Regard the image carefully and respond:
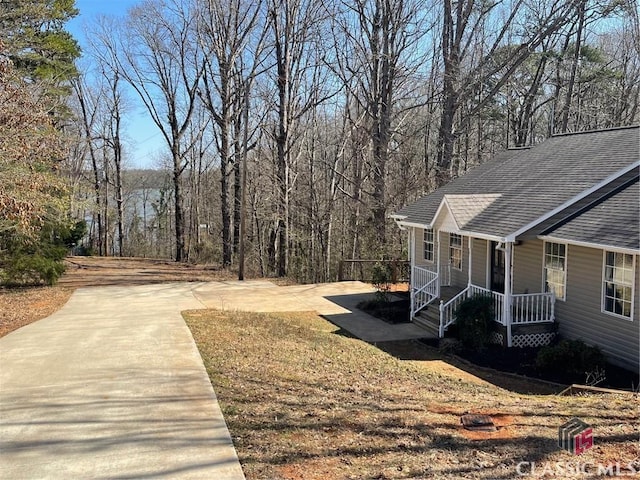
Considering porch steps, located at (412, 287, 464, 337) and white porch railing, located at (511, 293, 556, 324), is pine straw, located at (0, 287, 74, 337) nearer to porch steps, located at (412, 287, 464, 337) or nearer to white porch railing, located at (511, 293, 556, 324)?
porch steps, located at (412, 287, 464, 337)

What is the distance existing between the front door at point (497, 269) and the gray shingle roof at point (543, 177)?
1.04 metres

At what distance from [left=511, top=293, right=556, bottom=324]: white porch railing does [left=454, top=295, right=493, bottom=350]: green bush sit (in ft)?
1.83

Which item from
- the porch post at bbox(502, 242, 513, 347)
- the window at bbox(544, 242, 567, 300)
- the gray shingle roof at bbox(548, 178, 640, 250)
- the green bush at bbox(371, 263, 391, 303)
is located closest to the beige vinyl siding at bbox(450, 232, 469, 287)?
the green bush at bbox(371, 263, 391, 303)

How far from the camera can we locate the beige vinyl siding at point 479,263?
13.7 m

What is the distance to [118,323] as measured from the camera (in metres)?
12.5

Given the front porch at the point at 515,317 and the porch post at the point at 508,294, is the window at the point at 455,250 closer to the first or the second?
the front porch at the point at 515,317

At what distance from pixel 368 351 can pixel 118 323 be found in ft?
20.7

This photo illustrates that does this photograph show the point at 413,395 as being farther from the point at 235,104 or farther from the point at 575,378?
the point at 235,104

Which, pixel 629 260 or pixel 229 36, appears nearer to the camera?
pixel 629 260

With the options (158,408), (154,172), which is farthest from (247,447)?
(154,172)

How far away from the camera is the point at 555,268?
37.4 feet

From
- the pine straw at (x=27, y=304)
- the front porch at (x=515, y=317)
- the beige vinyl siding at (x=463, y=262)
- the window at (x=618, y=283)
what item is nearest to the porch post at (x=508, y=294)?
the front porch at (x=515, y=317)

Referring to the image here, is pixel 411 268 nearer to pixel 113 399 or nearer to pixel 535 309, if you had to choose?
pixel 535 309

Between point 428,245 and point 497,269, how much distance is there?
4.10 metres
